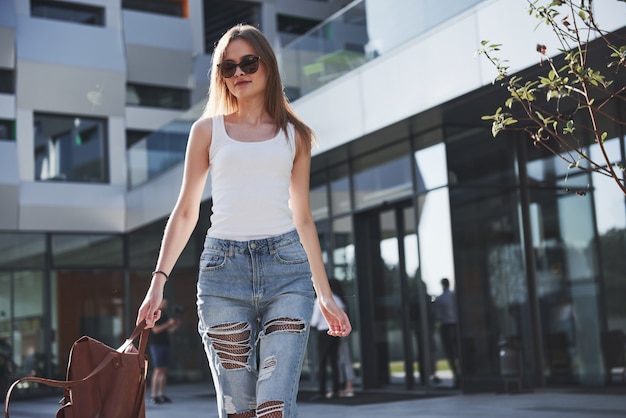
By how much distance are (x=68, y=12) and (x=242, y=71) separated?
745 inches

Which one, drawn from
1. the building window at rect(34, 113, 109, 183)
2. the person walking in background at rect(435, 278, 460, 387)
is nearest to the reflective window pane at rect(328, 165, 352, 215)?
the person walking in background at rect(435, 278, 460, 387)

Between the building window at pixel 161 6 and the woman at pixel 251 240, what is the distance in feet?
64.4

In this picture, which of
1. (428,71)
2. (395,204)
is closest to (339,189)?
(395,204)

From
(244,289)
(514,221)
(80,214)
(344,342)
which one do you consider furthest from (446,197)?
(80,214)

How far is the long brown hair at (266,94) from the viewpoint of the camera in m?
3.38

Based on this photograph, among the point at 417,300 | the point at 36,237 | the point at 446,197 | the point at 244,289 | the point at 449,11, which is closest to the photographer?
the point at 244,289

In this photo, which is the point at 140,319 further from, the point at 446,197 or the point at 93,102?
the point at 93,102

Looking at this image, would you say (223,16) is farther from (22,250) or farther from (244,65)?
(244,65)

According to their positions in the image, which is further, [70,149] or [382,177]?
[70,149]

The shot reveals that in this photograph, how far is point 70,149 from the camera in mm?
20609

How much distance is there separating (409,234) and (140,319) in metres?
10.2

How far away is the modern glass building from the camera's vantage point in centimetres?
Result: 1112

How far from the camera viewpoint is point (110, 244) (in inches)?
808

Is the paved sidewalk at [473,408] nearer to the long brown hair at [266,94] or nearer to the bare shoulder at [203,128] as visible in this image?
the long brown hair at [266,94]
